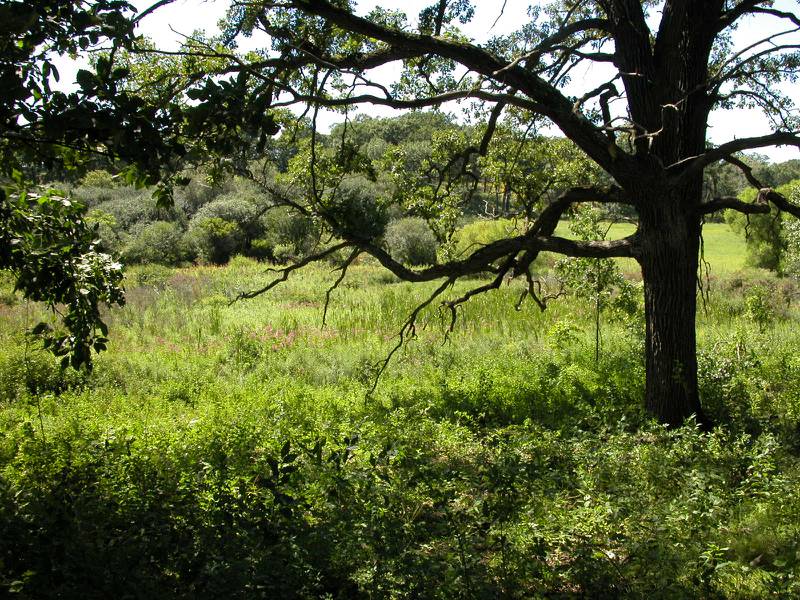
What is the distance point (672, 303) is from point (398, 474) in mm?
3974

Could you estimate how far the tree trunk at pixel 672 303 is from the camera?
732 centimetres

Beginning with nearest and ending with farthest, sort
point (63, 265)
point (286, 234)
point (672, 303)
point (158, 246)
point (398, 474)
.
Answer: point (63, 265), point (398, 474), point (672, 303), point (158, 246), point (286, 234)

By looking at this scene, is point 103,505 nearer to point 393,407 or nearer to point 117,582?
point 117,582

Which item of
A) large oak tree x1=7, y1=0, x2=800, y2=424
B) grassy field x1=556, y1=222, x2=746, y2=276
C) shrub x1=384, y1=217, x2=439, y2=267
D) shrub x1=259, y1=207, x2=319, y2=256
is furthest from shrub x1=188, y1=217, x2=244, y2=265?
large oak tree x1=7, y1=0, x2=800, y2=424

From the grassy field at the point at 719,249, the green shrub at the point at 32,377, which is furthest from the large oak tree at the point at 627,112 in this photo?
the grassy field at the point at 719,249

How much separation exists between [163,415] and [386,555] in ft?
17.5

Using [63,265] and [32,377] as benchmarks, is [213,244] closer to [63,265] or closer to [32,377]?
[32,377]

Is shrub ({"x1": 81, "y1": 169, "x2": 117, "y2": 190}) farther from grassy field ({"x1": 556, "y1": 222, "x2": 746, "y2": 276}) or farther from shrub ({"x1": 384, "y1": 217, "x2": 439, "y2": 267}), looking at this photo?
grassy field ({"x1": 556, "y1": 222, "x2": 746, "y2": 276})

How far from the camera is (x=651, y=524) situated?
4633mm

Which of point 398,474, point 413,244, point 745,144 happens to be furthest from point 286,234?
point 398,474

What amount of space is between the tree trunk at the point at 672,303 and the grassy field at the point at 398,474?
1.36 feet

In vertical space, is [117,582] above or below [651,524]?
above

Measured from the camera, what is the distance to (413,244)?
101 feet

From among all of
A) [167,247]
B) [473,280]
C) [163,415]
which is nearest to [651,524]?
[163,415]
